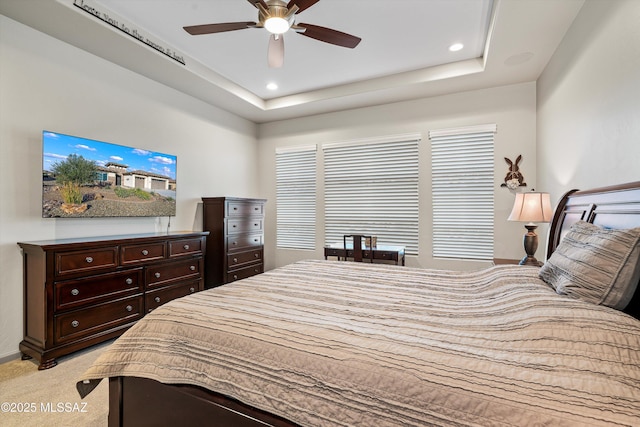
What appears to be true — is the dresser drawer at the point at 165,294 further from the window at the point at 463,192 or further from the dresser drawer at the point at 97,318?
the window at the point at 463,192

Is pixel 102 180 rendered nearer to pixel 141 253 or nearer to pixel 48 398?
pixel 141 253

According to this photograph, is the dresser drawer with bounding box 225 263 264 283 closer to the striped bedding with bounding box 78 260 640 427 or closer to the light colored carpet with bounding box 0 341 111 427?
the light colored carpet with bounding box 0 341 111 427

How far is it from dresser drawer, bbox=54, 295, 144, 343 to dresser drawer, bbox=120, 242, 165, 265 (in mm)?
384

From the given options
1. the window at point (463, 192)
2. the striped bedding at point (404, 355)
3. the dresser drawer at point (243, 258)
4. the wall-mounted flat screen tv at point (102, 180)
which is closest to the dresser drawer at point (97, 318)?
the wall-mounted flat screen tv at point (102, 180)

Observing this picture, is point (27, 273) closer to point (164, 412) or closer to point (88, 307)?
point (88, 307)

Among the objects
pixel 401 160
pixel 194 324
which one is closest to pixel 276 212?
pixel 401 160

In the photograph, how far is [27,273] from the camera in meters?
2.58

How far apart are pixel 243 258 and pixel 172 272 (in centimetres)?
118

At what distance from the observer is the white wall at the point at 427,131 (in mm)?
3842

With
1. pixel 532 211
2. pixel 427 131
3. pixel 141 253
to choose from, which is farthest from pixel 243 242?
pixel 532 211

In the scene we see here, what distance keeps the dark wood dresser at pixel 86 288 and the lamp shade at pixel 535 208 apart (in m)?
3.75

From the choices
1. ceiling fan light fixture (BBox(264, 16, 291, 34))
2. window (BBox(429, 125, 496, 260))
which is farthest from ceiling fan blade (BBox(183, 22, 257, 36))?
window (BBox(429, 125, 496, 260))

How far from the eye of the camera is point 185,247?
3557 mm

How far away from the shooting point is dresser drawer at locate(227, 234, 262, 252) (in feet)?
14.0
